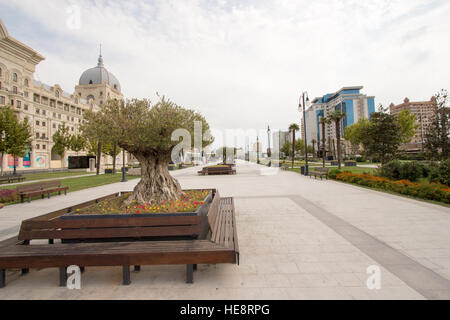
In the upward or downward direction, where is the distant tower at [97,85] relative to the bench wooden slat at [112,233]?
upward

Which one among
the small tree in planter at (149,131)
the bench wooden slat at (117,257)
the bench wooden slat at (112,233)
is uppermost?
the small tree in planter at (149,131)

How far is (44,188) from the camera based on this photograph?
1159 cm

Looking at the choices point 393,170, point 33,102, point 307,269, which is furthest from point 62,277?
point 33,102

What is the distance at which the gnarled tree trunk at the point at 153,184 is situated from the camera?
5445 millimetres

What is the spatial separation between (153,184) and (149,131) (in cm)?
144

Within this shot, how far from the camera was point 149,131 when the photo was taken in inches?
192

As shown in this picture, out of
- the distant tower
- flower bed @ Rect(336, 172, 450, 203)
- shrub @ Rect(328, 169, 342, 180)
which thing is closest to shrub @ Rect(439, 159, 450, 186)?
flower bed @ Rect(336, 172, 450, 203)

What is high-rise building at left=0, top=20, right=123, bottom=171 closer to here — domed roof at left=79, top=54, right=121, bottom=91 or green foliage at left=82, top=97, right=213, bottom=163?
domed roof at left=79, top=54, right=121, bottom=91

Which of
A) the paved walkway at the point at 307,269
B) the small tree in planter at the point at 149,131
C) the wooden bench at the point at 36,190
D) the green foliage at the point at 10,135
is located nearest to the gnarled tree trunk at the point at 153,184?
the small tree in planter at the point at 149,131

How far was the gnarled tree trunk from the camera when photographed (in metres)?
5.45

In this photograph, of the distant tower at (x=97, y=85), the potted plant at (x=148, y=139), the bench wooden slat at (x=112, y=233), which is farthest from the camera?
the distant tower at (x=97, y=85)

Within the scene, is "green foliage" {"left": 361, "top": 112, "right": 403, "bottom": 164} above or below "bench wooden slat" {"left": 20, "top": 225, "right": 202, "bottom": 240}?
above

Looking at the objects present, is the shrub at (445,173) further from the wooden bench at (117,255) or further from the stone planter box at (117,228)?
the stone planter box at (117,228)
